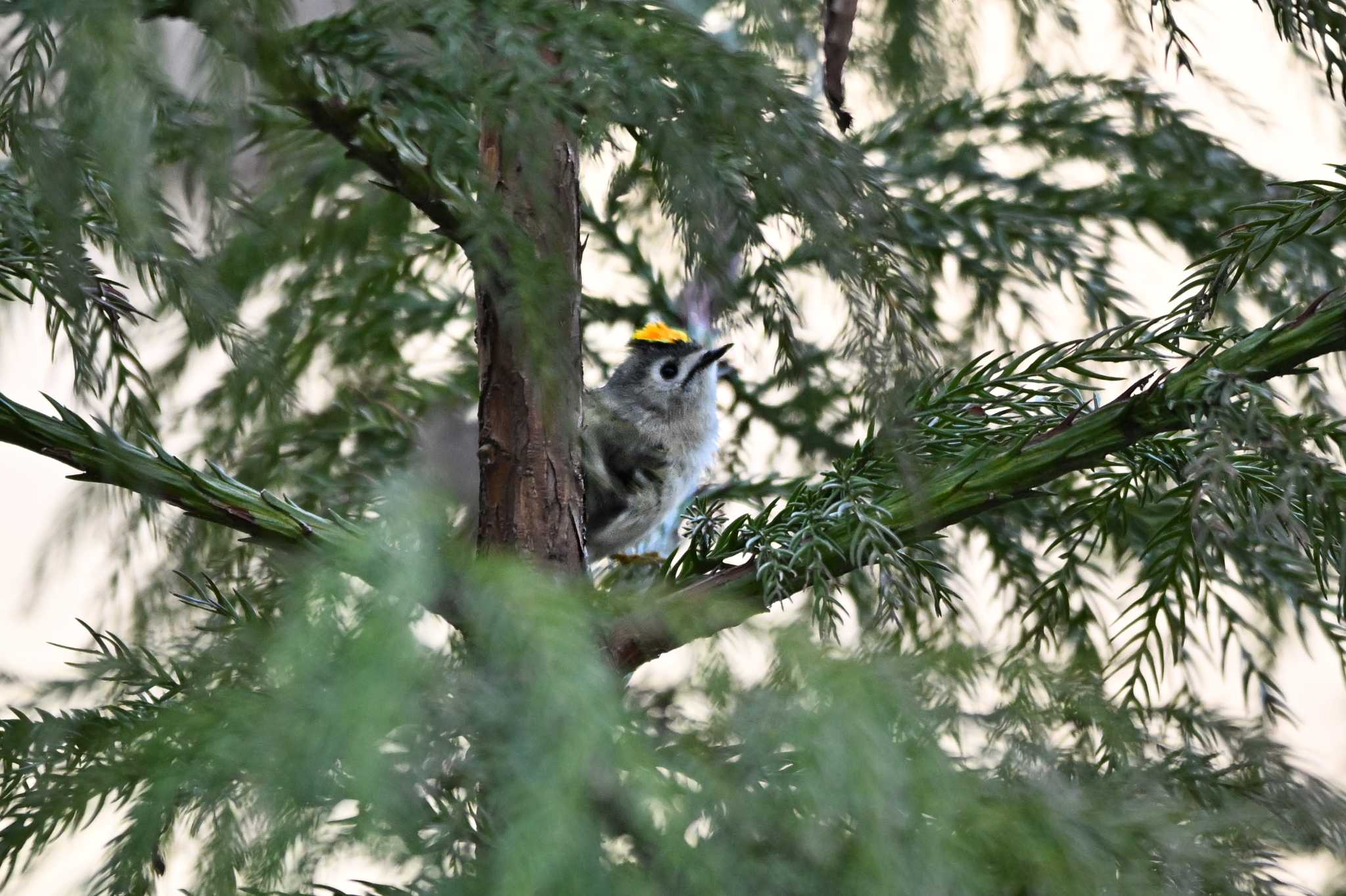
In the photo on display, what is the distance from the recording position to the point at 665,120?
1.24 ft

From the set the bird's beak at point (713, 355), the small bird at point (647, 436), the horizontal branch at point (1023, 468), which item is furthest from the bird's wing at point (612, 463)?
the horizontal branch at point (1023, 468)

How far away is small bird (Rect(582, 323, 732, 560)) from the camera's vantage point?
2.75ft

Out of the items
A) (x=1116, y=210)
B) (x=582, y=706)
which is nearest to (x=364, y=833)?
(x=582, y=706)

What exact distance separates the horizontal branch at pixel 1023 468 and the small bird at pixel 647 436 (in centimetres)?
21

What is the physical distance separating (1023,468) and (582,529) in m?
0.25

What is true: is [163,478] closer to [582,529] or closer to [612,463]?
[582,529]

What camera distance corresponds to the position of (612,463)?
90 cm

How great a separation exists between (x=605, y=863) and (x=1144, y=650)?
0.42m

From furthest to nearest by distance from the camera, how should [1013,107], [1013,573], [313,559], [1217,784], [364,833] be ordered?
Result: 1. [1013,107]
2. [1013,573]
3. [1217,784]
4. [313,559]
5. [364,833]

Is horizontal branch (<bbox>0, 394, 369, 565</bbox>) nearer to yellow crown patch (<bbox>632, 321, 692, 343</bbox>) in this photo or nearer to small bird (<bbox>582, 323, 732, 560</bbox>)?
small bird (<bbox>582, 323, 732, 560</bbox>)

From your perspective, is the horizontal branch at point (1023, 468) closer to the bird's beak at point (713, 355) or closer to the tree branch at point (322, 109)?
the tree branch at point (322, 109)

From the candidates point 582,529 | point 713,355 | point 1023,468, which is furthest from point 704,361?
point 1023,468

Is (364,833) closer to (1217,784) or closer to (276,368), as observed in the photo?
(276,368)

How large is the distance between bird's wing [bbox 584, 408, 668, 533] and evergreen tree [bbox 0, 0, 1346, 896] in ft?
0.29
